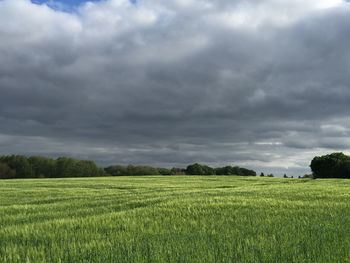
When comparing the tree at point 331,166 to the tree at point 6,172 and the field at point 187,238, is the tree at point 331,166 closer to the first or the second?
the tree at point 6,172

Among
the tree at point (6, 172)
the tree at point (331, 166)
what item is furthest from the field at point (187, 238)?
the tree at point (6, 172)

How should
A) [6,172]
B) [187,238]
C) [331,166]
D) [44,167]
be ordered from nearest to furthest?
[187,238] < [6,172] < [331,166] < [44,167]

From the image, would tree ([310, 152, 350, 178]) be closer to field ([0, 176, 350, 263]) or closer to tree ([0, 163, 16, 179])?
tree ([0, 163, 16, 179])

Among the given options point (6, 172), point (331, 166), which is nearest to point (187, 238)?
point (6, 172)

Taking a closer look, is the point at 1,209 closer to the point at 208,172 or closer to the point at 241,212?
the point at 241,212

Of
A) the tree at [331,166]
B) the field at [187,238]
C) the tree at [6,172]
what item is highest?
the tree at [331,166]

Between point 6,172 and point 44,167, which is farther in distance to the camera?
point 44,167

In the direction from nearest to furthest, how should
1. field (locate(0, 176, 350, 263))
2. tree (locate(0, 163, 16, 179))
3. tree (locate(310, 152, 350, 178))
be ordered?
field (locate(0, 176, 350, 263)) → tree (locate(310, 152, 350, 178)) → tree (locate(0, 163, 16, 179))

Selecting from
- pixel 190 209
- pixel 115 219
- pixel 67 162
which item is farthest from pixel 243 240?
pixel 67 162

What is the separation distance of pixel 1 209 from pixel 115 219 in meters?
8.49

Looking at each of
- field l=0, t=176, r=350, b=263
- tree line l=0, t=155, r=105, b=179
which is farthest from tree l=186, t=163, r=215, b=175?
field l=0, t=176, r=350, b=263

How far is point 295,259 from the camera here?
7363 millimetres

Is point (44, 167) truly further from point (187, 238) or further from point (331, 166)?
point (187, 238)

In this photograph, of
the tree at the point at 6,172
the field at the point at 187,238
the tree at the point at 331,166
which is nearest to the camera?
the field at the point at 187,238
